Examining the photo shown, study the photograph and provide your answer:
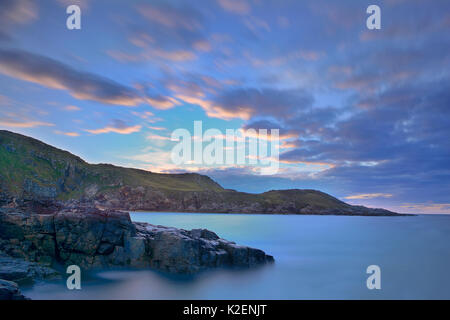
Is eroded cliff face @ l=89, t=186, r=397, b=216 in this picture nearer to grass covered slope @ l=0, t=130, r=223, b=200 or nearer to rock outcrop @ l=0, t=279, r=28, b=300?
grass covered slope @ l=0, t=130, r=223, b=200

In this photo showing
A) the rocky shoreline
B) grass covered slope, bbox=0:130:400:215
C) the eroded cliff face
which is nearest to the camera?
the rocky shoreline

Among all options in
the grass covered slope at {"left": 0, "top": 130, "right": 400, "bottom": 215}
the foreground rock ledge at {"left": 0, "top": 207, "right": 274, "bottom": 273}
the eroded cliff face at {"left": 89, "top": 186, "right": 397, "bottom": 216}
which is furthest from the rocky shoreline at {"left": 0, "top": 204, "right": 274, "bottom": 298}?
the eroded cliff face at {"left": 89, "top": 186, "right": 397, "bottom": 216}

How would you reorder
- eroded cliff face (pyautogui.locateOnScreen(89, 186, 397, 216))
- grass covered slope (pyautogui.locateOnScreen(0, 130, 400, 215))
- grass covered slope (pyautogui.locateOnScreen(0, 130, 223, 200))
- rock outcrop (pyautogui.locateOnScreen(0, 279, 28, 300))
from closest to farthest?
1. rock outcrop (pyautogui.locateOnScreen(0, 279, 28, 300))
2. grass covered slope (pyautogui.locateOnScreen(0, 130, 223, 200))
3. grass covered slope (pyautogui.locateOnScreen(0, 130, 400, 215))
4. eroded cliff face (pyautogui.locateOnScreen(89, 186, 397, 216))

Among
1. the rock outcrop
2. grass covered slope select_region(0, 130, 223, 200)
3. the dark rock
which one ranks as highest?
grass covered slope select_region(0, 130, 223, 200)

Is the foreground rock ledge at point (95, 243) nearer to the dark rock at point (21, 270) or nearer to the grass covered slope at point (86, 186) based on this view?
the dark rock at point (21, 270)

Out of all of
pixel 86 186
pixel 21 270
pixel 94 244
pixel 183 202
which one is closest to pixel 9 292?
pixel 21 270

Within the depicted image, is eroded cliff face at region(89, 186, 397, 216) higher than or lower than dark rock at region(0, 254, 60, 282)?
lower

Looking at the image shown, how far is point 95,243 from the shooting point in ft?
74.3

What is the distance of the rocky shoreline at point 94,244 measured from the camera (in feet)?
70.3

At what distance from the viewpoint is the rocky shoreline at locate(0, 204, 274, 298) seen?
843 inches

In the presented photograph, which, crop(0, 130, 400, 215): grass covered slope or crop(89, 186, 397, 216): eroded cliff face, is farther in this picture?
crop(89, 186, 397, 216): eroded cliff face

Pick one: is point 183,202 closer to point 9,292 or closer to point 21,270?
point 21,270

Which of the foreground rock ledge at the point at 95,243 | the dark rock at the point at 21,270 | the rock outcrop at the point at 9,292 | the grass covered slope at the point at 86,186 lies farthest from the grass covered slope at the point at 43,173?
the rock outcrop at the point at 9,292
